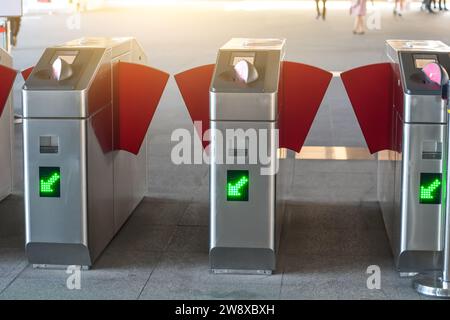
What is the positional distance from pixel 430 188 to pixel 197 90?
4.41 feet

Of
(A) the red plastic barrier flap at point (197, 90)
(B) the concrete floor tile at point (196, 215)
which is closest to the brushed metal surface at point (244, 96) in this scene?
(A) the red plastic barrier flap at point (197, 90)

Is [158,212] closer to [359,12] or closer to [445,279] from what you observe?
[445,279]

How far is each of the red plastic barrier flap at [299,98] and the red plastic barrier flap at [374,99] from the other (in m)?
0.16

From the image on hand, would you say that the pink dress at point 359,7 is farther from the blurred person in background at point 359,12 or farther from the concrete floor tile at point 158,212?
the concrete floor tile at point 158,212

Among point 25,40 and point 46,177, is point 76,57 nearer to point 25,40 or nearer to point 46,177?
point 46,177

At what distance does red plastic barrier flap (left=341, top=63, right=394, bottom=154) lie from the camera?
4.68 meters

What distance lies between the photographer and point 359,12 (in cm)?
1778

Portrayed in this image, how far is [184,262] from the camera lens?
14.5 ft

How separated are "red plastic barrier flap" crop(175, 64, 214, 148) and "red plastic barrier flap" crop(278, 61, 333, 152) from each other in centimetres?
42

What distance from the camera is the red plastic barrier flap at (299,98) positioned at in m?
4.80

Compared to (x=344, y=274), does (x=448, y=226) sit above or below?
above

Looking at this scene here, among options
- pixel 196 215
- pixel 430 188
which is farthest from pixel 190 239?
pixel 430 188

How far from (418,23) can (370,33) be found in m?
1.96
